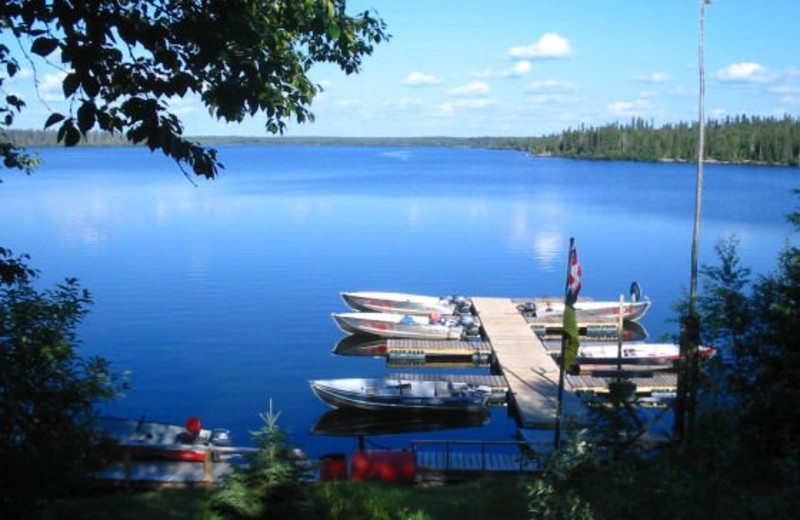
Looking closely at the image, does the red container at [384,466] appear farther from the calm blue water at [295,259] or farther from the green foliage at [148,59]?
the green foliage at [148,59]

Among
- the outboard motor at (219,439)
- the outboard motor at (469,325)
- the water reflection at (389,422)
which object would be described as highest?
the outboard motor at (219,439)

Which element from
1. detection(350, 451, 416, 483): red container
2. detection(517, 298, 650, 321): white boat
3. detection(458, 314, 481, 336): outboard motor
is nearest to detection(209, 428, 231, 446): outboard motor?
detection(350, 451, 416, 483): red container

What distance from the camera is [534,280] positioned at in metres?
43.4

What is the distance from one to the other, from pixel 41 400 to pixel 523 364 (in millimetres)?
21388

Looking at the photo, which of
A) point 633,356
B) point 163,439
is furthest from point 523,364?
point 163,439

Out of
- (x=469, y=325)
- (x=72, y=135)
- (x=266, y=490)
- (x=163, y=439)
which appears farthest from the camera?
(x=469, y=325)

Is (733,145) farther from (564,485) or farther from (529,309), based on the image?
(564,485)

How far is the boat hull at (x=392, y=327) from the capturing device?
32.4 meters

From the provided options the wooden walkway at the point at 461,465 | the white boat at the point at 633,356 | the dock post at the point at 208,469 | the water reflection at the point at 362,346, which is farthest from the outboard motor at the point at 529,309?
the dock post at the point at 208,469

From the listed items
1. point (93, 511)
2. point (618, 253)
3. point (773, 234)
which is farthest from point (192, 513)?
point (773, 234)

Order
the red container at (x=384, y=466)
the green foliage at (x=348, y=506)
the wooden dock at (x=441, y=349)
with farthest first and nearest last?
1. the wooden dock at (x=441, y=349)
2. the red container at (x=384, y=466)
3. the green foliage at (x=348, y=506)

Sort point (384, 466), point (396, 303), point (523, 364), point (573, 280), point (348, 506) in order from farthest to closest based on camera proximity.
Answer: point (396, 303) → point (523, 364) → point (384, 466) → point (573, 280) → point (348, 506)

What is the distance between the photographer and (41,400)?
7512mm

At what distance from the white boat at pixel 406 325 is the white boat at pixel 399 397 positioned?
875 cm
